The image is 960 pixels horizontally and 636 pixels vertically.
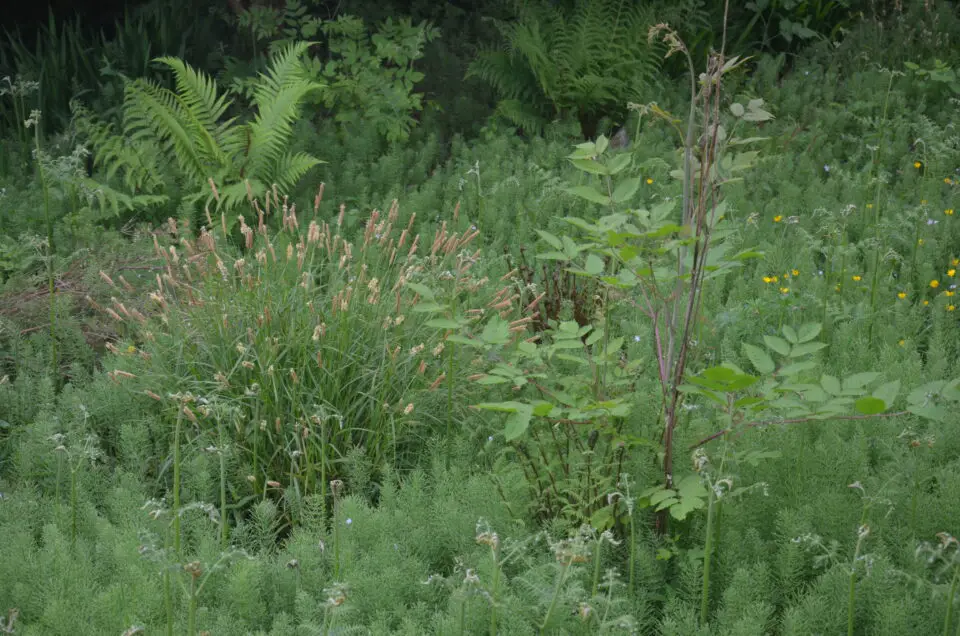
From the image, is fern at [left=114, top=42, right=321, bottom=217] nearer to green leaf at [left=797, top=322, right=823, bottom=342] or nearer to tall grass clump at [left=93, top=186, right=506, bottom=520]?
tall grass clump at [left=93, top=186, right=506, bottom=520]

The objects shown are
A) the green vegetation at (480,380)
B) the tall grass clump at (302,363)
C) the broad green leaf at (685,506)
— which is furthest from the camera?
the tall grass clump at (302,363)

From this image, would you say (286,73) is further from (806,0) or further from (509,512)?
(806,0)

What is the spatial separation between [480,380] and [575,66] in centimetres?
509

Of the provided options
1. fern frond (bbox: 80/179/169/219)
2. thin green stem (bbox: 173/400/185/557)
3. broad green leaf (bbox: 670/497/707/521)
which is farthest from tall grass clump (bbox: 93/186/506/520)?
fern frond (bbox: 80/179/169/219)

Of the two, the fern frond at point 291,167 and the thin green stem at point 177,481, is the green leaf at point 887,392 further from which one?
the fern frond at point 291,167

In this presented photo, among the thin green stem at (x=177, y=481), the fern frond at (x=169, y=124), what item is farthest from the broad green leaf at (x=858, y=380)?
the fern frond at (x=169, y=124)

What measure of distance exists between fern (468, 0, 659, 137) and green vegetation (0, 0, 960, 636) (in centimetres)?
24

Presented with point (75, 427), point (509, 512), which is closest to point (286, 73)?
point (75, 427)

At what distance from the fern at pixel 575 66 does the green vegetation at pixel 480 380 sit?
9.6 inches

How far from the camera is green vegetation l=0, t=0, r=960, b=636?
2.62 meters

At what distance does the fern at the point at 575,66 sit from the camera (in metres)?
7.18

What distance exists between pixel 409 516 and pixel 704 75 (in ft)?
5.40

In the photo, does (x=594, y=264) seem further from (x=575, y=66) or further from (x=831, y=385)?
(x=575, y=66)

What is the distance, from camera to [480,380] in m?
2.61
